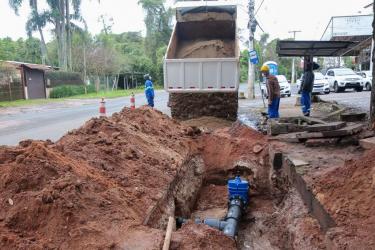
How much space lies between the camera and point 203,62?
10.8 meters

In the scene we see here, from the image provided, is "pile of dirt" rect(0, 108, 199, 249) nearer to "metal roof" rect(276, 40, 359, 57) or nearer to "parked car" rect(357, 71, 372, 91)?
"metal roof" rect(276, 40, 359, 57)

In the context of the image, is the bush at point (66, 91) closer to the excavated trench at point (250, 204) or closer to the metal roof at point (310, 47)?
the metal roof at point (310, 47)

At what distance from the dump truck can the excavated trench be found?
2.31m

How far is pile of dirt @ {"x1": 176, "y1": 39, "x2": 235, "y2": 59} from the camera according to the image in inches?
472

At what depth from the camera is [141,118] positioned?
30.0 ft

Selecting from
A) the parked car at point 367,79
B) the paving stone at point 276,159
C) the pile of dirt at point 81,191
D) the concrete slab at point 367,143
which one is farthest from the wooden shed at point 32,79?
the concrete slab at point 367,143

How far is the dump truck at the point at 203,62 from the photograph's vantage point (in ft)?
35.6

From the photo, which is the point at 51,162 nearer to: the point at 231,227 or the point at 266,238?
the point at 231,227

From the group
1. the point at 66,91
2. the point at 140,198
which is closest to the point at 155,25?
the point at 66,91

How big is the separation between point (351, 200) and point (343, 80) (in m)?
A: 22.0

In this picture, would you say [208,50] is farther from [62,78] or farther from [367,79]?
[62,78]

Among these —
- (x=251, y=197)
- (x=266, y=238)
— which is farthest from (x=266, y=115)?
(x=266, y=238)

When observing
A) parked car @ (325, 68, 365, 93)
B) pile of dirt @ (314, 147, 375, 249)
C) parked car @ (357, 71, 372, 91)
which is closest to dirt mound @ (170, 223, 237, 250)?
pile of dirt @ (314, 147, 375, 249)

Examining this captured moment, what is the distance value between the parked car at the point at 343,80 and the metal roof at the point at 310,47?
12114mm
